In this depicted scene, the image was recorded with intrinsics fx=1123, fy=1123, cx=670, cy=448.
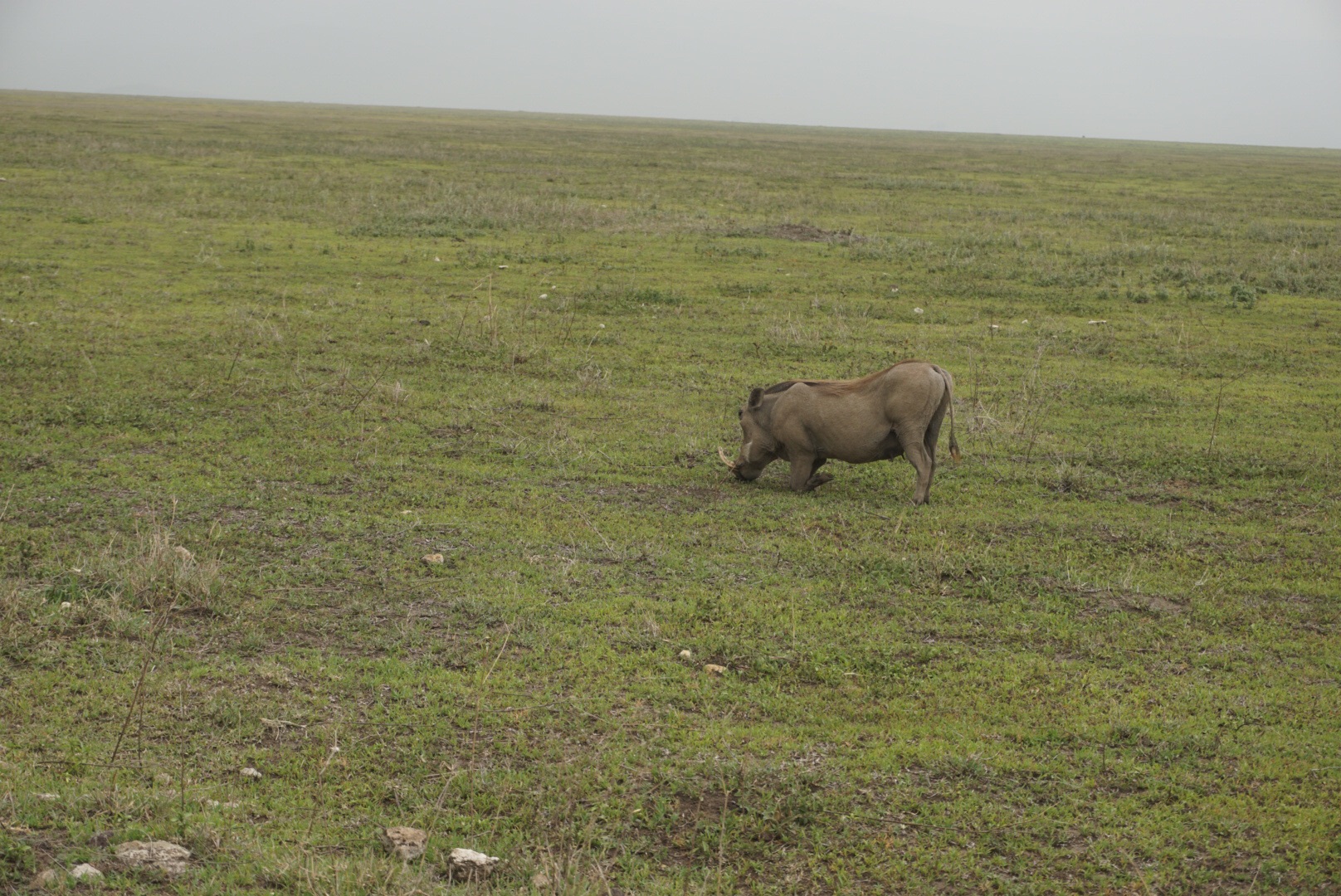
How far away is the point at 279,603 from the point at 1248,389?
12.6 m

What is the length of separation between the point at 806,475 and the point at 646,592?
3146 mm

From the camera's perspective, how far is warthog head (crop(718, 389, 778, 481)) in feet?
35.0

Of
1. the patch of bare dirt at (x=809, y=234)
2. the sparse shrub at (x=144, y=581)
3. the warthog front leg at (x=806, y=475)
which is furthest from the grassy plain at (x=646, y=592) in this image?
the patch of bare dirt at (x=809, y=234)

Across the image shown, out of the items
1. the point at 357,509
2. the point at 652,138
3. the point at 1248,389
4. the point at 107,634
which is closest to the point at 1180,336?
the point at 1248,389

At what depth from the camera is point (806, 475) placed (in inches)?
420

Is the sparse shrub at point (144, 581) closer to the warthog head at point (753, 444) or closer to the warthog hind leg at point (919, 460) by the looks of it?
the warthog head at point (753, 444)

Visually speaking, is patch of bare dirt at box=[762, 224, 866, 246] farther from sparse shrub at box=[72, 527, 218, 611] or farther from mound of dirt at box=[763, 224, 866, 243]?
sparse shrub at box=[72, 527, 218, 611]

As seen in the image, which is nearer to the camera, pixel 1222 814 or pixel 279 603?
pixel 1222 814

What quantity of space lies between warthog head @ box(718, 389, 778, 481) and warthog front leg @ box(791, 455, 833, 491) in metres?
0.25

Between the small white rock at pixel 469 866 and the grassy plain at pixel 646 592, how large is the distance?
0.11m

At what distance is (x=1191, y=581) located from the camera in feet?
27.6

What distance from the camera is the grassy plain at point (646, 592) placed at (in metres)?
5.15

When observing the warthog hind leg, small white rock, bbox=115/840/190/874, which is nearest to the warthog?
the warthog hind leg

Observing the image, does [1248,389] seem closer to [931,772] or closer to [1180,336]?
[1180,336]
